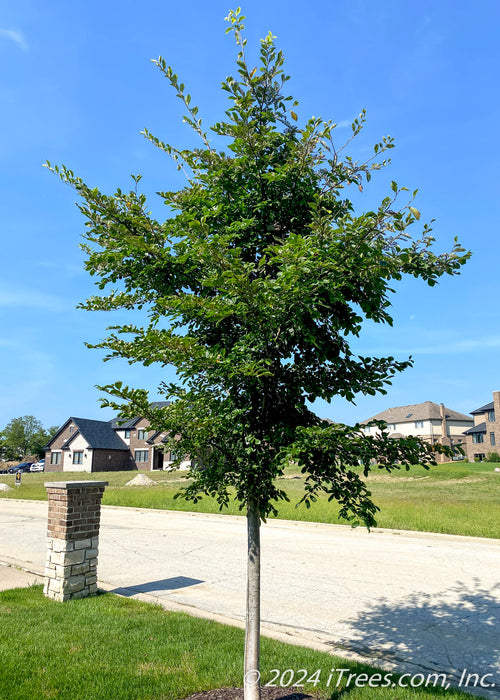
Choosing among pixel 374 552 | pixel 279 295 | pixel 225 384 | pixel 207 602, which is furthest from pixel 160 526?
pixel 279 295

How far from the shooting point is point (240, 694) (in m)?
4.75

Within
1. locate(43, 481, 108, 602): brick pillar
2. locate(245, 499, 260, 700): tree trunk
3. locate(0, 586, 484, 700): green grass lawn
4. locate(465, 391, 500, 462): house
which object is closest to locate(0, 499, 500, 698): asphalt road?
locate(0, 586, 484, 700): green grass lawn

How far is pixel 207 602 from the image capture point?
8.34 metres

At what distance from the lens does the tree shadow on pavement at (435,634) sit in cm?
578

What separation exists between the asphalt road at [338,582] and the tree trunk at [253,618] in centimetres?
206

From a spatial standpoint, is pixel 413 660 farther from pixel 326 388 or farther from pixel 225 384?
pixel 225 384

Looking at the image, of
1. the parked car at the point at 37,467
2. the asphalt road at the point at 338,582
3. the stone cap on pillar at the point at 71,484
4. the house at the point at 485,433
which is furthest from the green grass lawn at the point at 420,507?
the parked car at the point at 37,467

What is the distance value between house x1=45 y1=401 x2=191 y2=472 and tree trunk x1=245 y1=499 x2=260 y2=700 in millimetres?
54510

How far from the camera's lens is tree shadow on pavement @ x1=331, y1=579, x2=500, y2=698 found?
5781 mm

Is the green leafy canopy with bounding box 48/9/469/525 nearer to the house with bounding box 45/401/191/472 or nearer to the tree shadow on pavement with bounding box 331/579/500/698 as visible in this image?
the tree shadow on pavement with bounding box 331/579/500/698

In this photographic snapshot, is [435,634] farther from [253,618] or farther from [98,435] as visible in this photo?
[98,435]

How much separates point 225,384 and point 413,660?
14.0 feet

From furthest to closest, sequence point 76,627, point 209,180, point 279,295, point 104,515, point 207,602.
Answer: point 104,515 → point 207,602 → point 76,627 → point 209,180 → point 279,295

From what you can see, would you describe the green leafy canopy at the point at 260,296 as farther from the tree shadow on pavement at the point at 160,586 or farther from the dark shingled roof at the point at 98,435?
the dark shingled roof at the point at 98,435
